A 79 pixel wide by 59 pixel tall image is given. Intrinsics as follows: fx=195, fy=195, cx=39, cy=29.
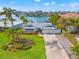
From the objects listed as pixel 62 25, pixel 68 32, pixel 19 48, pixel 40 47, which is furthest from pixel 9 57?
pixel 62 25

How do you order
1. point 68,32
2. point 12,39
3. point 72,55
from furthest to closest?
point 68,32
point 12,39
point 72,55

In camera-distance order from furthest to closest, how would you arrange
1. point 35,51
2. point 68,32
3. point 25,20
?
point 25,20 < point 68,32 < point 35,51

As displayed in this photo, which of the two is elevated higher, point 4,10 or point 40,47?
point 4,10

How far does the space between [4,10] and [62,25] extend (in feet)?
40.0

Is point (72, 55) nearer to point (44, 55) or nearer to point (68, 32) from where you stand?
point (44, 55)

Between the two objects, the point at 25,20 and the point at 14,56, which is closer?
the point at 14,56

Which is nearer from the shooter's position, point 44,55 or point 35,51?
point 44,55

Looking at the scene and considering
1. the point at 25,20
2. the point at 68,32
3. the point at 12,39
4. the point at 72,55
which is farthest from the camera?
the point at 25,20

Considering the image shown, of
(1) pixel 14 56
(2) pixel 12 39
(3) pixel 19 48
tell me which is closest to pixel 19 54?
(1) pixel 14 56

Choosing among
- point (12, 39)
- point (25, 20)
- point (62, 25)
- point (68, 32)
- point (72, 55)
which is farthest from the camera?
point (25, 20)

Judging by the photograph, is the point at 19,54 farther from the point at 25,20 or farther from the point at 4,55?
the point at 25,20

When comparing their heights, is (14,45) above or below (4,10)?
below

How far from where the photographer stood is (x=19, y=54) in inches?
832

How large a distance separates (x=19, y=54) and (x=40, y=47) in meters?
3.99
